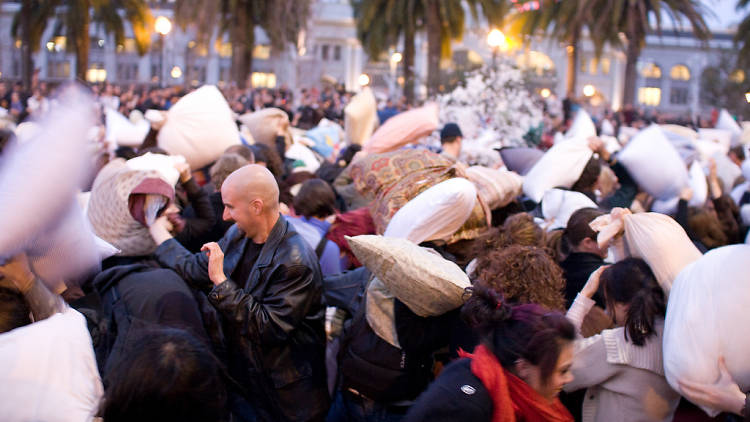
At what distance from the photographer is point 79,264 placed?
2.27 m

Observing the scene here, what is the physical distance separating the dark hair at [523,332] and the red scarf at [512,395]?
0.05m

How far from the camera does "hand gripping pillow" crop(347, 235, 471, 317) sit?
2795mm

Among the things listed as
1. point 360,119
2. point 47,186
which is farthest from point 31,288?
point 360,119

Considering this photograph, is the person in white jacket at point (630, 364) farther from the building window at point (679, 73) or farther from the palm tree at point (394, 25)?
the building window at point (679, 73)

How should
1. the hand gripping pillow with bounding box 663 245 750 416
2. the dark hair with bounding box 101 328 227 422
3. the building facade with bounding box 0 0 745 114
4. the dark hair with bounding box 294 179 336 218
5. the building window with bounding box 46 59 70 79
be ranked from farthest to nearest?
the building window with bounding box 46 59 70 79, the building facade with bounding box 0 0 745 114, the dark hair with bounding box 294 179 336 218, the hand gripping pillow with bounding box 663 245 750 416, the dark hair with bounding box 101 328 227 422

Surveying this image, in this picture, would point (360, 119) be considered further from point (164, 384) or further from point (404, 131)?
point (164, 384)

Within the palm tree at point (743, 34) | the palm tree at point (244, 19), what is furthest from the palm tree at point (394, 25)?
the palm tree at point (743, 34)

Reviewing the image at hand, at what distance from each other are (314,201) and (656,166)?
2474mm

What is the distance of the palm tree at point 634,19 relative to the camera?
895 inches

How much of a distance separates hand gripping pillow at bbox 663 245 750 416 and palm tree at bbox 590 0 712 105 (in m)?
21.9

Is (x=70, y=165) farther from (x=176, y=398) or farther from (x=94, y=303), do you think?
(x=94, y=303)

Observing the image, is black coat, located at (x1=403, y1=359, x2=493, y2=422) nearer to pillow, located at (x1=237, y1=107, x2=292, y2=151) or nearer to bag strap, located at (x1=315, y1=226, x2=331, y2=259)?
bag strap, located at (x1=315, y1=226, x2=331, y2=259)

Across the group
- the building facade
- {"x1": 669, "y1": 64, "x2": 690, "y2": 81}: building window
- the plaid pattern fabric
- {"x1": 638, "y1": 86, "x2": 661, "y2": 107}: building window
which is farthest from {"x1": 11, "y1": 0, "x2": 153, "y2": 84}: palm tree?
{"x1": 669, "y1": 64, "x2": 690, "y2": 81}: building window

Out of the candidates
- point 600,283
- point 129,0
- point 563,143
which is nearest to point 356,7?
point 129,0
